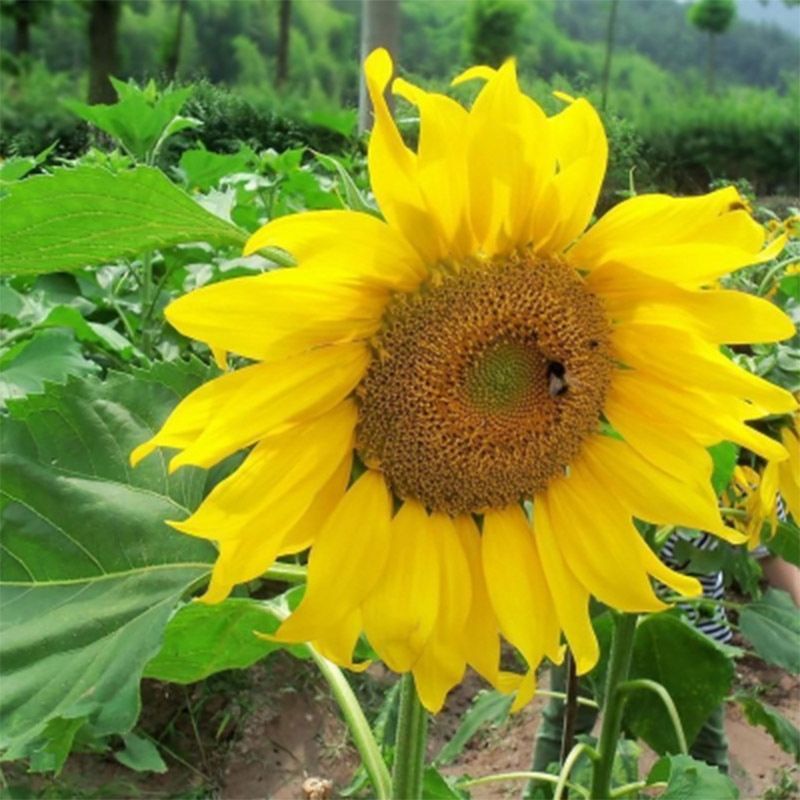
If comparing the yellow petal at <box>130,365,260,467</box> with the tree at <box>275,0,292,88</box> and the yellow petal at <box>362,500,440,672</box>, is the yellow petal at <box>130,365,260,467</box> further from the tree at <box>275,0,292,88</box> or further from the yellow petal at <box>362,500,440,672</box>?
the tree at <box>275,0,292,88</box>

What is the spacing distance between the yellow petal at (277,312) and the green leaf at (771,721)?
764 mm

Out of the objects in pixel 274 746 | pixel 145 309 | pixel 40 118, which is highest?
pixel 145 309

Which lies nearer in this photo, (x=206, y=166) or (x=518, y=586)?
(x=518, y=586)

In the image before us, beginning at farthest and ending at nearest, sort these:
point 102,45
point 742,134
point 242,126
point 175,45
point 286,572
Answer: point 742,134 → point 102,45 → point 175,45 → point 242,126 → point 286,572

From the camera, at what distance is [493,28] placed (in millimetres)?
13172

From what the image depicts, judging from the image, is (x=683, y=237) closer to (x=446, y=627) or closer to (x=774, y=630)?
(x=446, y=627)

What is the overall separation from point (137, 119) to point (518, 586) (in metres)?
1.05

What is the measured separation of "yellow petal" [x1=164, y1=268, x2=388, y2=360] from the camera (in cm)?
42

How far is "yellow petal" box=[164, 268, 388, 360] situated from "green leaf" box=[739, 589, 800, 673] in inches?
25.4

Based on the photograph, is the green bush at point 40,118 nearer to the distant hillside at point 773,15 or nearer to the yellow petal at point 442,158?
the yellow petal at point 442,158

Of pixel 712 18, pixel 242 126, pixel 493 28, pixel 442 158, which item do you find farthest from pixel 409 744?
pixel 712 18

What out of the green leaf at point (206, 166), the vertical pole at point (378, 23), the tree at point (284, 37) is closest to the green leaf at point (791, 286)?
the green leaf at point (206, 166)

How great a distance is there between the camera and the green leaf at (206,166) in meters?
1.58

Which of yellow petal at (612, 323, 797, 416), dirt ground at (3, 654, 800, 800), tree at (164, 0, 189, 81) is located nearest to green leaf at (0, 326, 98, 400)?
yellow petal at (612, 323, 797, 416)
